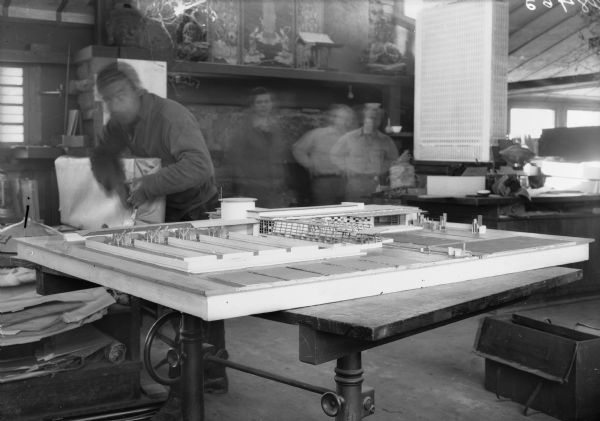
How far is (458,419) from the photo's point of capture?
331 centimetres

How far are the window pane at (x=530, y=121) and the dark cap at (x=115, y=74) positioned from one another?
5661 millimetres

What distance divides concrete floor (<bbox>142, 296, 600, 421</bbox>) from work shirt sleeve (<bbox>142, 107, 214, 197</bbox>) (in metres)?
1.07

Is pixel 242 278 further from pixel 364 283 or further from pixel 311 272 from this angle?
pixel 364 283

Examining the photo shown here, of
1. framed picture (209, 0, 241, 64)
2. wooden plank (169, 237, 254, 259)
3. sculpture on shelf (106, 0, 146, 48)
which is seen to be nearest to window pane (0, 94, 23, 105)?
sculpture on shelf (106, 0, 146, 48)

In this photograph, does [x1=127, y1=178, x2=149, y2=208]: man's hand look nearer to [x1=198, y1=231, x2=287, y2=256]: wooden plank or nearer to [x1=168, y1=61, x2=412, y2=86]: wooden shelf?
[x1=168, y1=61, x2=412, y2=86]: wooden shelf

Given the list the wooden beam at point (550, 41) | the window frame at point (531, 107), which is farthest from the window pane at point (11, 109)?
the window frame at point (531, 107)

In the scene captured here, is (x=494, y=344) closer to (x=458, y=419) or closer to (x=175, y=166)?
(x=458, y=419)

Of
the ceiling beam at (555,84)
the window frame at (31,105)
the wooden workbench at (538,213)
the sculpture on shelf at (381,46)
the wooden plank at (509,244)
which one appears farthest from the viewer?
the ceiling beam at (555,84)

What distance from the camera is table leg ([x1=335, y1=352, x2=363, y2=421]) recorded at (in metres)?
2.00

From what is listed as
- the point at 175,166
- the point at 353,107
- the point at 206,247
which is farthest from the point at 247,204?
the point at 353,107

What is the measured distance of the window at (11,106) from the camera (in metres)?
4.79

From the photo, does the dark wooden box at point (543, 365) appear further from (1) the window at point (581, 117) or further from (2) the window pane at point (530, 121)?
(1) the window at point (581, 117)

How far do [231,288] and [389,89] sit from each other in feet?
17.5

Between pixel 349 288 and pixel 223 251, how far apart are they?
42cm
